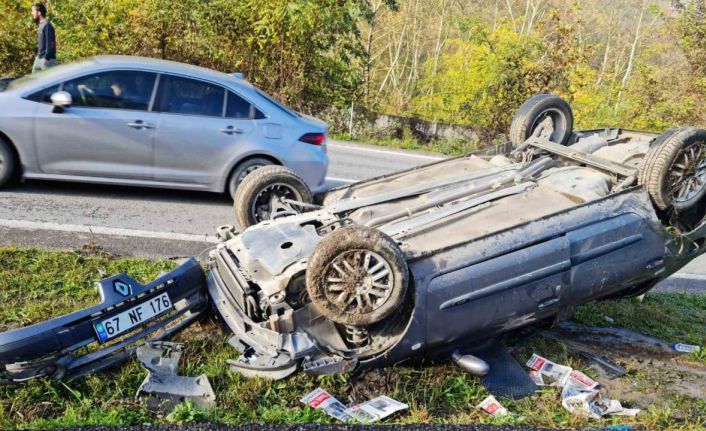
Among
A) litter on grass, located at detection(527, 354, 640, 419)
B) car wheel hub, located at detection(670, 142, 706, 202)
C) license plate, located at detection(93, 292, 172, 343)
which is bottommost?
litter on grass, located at detection(527, 354, 640, 419)

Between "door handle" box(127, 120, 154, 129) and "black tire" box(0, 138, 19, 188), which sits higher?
"door handle" box(127, 120, 154, 129)

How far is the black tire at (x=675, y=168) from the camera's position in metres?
4.82

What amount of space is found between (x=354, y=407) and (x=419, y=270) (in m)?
0.93

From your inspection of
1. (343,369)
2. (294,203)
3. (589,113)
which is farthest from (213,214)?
(589,113)

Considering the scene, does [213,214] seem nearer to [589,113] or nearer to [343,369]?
[343,369]

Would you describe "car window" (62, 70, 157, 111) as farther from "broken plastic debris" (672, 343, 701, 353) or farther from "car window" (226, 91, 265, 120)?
"broken plastic debris" (672, 343, 701, 353)

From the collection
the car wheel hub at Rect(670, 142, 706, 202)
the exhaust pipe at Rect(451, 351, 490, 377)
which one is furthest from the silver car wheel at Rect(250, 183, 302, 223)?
the car wheel hub at Rect(670, 142, 706, 202)

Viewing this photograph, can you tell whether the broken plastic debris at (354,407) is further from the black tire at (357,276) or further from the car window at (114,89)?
the car window at (114,89)

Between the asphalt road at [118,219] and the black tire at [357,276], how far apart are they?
8.65 ft

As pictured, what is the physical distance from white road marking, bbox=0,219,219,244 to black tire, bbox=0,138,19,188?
85cm

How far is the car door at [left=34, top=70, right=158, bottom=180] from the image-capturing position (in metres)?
6.80

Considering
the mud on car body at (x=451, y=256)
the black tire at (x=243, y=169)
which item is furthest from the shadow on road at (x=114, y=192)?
the mud on car body at (x=451, y=256)

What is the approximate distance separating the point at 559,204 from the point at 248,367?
2.60 m

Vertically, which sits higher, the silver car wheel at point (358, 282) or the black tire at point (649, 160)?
the black tire at point (649, 160)
